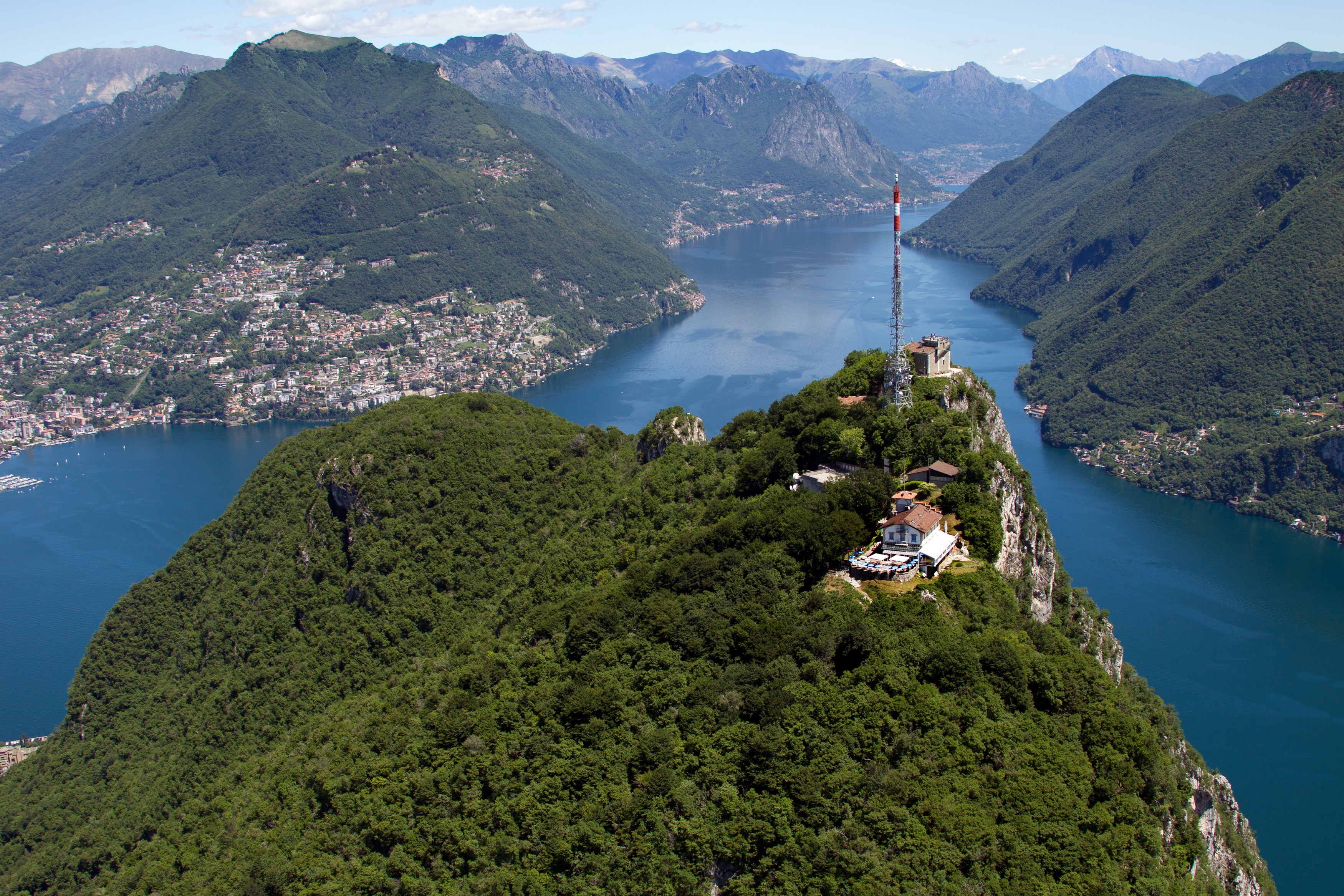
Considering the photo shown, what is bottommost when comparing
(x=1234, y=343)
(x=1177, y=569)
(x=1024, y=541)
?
(x=1177, y=569)

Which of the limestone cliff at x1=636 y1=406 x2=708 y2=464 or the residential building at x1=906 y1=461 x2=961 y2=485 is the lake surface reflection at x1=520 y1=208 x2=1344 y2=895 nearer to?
the residential building at x1=906 y1=461 x2=961 y2=485

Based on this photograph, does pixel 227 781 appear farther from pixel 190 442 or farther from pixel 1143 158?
pixel 1143 158

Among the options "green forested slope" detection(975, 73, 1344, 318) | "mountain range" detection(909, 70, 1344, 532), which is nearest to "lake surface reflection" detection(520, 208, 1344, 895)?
"mountain range" detection(909, 70, 1344, 532)

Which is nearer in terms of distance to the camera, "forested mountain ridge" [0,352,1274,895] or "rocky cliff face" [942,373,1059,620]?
"forested mountain ridge" [0,352,1274,895]

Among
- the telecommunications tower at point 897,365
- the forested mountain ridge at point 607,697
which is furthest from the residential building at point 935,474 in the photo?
the telecommunications tower at point 897,365

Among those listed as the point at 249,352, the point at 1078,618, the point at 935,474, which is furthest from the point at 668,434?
the point at 249,352

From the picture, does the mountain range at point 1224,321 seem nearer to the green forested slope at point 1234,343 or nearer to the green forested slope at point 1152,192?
the green forested slope at point 1234,343

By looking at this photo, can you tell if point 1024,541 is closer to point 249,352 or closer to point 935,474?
point 935,474
